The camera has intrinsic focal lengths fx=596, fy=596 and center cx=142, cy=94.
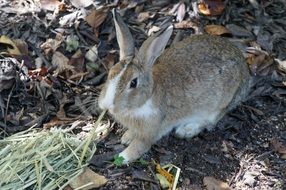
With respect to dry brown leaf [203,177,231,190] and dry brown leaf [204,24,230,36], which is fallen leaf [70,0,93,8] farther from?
dry brown leaf [203,177,231,190]

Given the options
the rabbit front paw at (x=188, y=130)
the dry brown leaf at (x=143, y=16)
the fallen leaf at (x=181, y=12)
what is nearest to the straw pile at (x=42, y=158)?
the rabbit front paw at (x=188, y=130)

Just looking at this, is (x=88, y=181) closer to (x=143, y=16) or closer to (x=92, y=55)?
(x=92, y=55)

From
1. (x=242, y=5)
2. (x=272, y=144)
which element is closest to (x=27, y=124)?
(x=272, y=144)

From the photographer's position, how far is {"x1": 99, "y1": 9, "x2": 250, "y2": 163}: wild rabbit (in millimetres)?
4809

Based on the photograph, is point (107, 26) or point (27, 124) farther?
point (107, 26)

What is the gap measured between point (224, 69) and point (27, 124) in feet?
6.17

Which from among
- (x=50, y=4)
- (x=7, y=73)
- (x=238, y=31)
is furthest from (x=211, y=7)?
(x=7, y=73)

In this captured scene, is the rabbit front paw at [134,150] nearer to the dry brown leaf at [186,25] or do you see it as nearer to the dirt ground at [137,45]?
the dirt ground at [137,45]

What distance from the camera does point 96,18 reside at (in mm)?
6289

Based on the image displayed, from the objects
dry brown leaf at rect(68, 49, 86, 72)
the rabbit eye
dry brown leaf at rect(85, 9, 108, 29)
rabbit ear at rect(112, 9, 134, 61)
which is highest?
rabbit ear at rect(112, 9, 134, 61)

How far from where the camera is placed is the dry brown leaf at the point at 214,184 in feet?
16.4

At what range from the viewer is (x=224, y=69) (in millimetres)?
5504

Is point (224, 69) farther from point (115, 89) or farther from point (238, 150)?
point (115, 89)

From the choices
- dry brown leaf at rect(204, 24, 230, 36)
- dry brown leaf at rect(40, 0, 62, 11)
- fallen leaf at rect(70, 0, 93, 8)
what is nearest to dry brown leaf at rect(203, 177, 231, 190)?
dry brown leaf at rect(204, 24, 230, 36)
